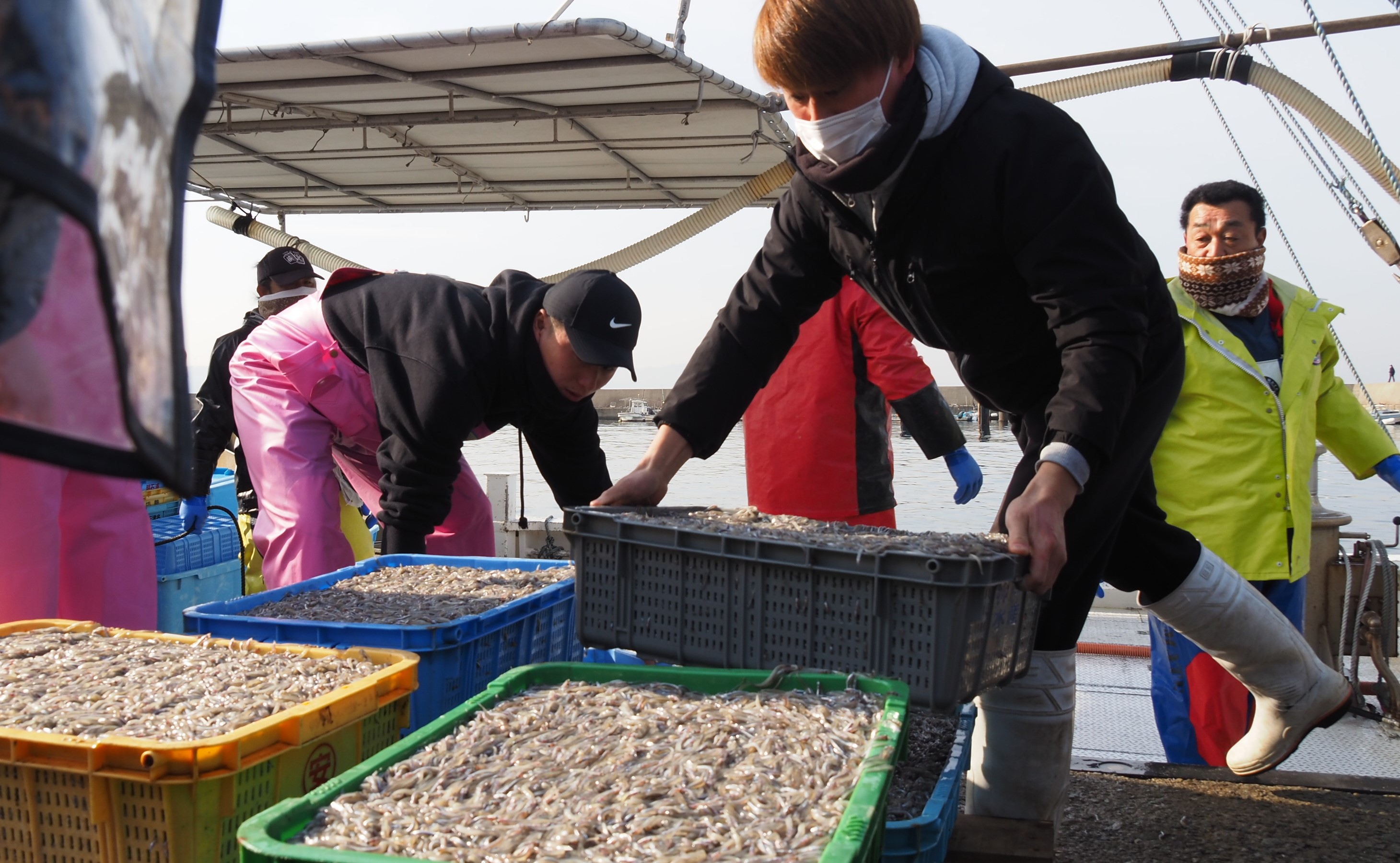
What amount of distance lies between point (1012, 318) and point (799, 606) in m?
0.75

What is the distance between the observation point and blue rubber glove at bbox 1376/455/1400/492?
3.60 m

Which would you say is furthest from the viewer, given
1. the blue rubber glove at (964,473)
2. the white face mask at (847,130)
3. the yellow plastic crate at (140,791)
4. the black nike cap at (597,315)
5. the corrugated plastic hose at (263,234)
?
the corrugated plastic hose at (263,234)

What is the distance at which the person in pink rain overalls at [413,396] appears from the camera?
299 cm

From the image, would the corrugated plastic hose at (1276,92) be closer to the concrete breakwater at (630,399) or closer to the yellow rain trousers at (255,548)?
the yellow rain trousers at (255,548)

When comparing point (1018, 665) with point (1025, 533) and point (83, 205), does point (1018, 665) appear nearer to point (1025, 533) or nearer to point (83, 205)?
point (1025, 533)

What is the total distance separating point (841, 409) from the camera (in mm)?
3951

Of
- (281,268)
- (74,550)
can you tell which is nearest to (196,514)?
(281,268)

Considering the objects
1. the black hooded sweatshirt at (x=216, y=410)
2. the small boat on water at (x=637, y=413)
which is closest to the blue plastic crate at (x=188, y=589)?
the black hooded sweatshirt at (x=216, y=410)

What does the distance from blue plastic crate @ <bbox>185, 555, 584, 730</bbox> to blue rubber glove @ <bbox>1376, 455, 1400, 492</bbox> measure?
279 centimetres

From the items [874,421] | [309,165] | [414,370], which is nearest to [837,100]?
[414,370]

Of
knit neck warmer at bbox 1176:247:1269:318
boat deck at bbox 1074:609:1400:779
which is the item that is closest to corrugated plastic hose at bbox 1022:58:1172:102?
knit neck warmer at bbox 1176:247:1269:318

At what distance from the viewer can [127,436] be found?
2.62ft

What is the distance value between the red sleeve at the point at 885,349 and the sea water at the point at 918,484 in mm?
975

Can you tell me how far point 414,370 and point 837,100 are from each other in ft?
5.15
